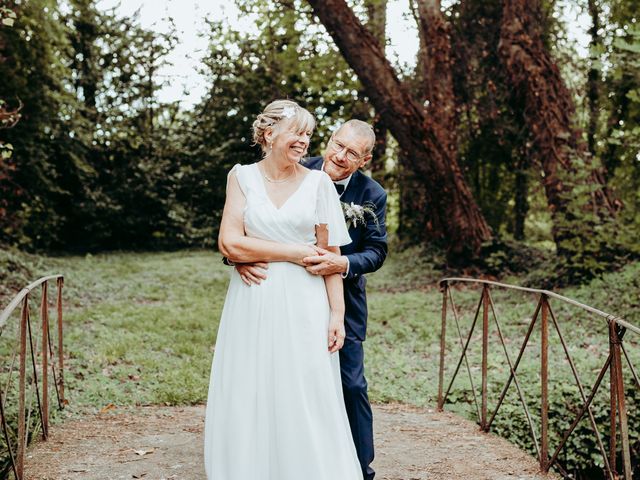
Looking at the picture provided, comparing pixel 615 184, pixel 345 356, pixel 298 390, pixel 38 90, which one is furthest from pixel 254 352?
pixel 38 90

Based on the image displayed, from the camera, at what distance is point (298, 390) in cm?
A: 291

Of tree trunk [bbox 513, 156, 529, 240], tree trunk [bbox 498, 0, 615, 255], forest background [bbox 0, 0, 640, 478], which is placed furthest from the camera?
tree trunk [bbox 513, 156, 529, 240]

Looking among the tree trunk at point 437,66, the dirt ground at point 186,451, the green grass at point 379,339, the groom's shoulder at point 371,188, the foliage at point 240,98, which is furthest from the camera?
the foliage at point 240,98

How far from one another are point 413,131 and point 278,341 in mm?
9261

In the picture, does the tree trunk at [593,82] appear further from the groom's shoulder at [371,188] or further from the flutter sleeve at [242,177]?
the flutter sleeve at [242,177]

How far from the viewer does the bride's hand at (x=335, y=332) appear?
10.0ft

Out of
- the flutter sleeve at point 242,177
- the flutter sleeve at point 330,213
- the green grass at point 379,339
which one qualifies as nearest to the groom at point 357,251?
the flutter sleeve at point 330,213

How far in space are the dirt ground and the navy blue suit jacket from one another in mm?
1041

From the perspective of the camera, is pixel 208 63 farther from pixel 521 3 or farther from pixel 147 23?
pixel 521 3

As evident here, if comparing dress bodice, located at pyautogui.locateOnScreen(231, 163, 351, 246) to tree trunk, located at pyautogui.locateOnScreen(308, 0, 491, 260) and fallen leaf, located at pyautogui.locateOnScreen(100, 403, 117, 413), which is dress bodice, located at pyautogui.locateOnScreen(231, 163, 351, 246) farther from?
tree trunk, located at pyautogui.locateOnScreen(308, 0, 491, 260)

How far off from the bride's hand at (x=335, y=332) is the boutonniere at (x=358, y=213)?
1.77 ft

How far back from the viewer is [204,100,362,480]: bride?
2906mm

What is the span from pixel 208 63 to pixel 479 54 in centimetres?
866

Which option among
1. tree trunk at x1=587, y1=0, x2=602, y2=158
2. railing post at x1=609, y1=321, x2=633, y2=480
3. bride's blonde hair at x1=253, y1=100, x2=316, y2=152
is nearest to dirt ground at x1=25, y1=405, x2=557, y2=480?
railing post at x1=609, y1=321, x2=633, y2=480
